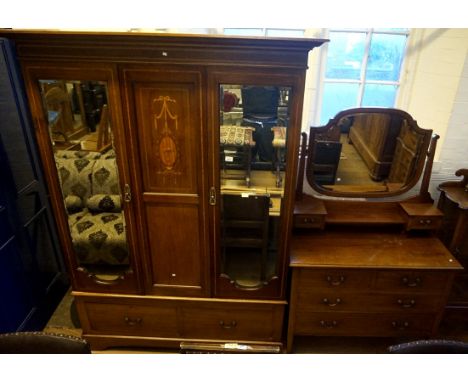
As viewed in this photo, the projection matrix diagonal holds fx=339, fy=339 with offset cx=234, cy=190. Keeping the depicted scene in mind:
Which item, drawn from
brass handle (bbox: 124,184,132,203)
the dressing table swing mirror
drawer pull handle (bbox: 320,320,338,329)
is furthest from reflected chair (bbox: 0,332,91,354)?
drawer pull handle (bbox: 320,320,338,329)

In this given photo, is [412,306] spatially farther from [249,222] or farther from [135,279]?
[135,279]

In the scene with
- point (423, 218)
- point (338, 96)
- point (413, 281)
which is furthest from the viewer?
point (338, 96)

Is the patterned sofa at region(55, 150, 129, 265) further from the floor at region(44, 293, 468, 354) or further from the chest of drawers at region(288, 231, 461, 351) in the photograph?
the chest of drawers at region(288, 231, 461, 351)

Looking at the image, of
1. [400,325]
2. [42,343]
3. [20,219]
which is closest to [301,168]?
[400,325]

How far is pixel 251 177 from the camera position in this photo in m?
1.78

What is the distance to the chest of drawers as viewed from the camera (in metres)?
1.84

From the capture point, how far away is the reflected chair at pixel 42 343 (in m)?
1.06

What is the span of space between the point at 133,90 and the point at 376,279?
62.5 inches

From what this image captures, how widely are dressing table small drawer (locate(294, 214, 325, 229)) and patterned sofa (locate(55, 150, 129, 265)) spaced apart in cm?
100

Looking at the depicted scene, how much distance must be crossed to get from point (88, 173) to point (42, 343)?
0.89 meters

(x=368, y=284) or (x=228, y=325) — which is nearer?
(x=368, y=284)

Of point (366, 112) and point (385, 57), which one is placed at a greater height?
point (385, 57)

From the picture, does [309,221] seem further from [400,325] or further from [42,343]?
[42,343]

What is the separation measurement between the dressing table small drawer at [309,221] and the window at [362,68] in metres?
0.67
